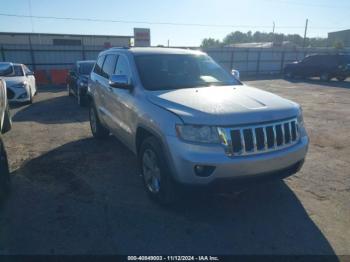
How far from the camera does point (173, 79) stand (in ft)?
13.9

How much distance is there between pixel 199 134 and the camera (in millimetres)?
3072

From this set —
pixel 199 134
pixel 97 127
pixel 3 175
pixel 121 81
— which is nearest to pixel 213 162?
pixel 199 134

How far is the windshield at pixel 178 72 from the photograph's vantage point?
4.12 metres

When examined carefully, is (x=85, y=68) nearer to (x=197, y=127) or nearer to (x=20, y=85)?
(x=20, y=85)

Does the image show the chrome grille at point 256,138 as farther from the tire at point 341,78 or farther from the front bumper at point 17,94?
the tire at point 341,78

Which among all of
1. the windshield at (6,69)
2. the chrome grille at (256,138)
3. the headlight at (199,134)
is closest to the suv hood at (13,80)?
the windshield at (6,69)

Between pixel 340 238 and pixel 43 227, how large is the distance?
3169 millimetres

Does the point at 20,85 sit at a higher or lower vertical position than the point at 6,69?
lower

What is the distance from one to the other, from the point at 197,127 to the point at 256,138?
0.63 meters

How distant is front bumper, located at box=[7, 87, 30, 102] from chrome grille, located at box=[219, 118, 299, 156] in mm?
9578

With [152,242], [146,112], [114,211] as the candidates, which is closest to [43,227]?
[114,211]

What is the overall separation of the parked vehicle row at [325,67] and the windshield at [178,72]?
1718 centimetres

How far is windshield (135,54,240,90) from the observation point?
4.12 metres

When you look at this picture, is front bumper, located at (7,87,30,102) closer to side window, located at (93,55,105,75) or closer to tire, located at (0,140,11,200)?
side window, located at (93,55,105,75)
